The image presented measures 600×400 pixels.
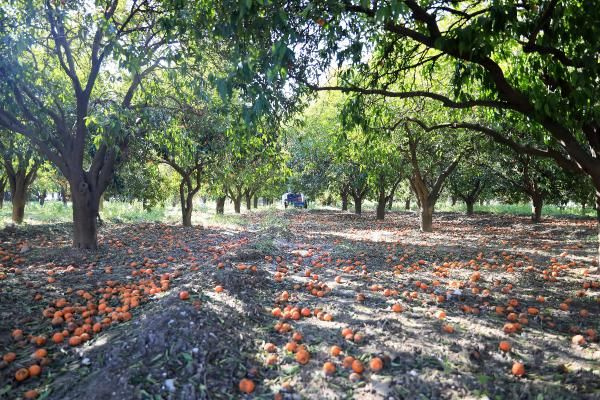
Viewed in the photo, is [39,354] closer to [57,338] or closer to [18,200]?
[57,338]

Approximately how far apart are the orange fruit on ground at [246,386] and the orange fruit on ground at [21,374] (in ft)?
6.09

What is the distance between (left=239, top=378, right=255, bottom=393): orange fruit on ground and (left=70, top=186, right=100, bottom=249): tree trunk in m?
6.70

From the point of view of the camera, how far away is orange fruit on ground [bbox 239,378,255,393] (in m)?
2.75

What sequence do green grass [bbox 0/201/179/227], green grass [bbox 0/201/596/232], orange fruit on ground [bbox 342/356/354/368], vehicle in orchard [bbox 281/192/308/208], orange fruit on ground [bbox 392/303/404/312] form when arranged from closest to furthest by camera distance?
orange fruit on ground [bbox 342/356/354/368] < orange fruit on ground [bbox 392/303/404/312] < green grass [bbox 0/201/179/227] < green grass [bbox 0/201/596/232] < vehicle in orchard [bbox 281/192/308/208]

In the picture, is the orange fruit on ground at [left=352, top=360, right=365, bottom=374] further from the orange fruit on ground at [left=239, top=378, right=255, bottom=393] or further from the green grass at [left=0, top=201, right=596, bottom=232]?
the green grass at [left=0, top=201, right=596, bottom=232]

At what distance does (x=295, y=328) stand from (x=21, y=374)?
2486 millimetres

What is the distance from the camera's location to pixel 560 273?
6496 millimetres

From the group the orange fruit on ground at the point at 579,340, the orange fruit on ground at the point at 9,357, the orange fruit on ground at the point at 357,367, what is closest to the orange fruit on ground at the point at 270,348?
the orange fruit on ground at the point at 357,367

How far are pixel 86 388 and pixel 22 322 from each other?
2.03 meters

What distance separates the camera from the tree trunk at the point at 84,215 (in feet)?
25.2

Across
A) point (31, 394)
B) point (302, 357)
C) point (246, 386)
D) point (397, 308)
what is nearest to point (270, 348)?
point (302, 357)

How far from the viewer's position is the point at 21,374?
9.62 feet

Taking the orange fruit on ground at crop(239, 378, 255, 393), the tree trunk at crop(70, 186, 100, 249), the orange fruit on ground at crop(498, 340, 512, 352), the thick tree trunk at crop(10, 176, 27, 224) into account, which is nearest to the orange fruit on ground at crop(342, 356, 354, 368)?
the orange fruit on ground at crop(239, 378, 255, 393)

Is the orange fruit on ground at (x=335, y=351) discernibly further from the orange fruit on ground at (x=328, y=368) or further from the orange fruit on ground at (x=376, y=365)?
the orange fruit on ground at (x=376, y=365)
